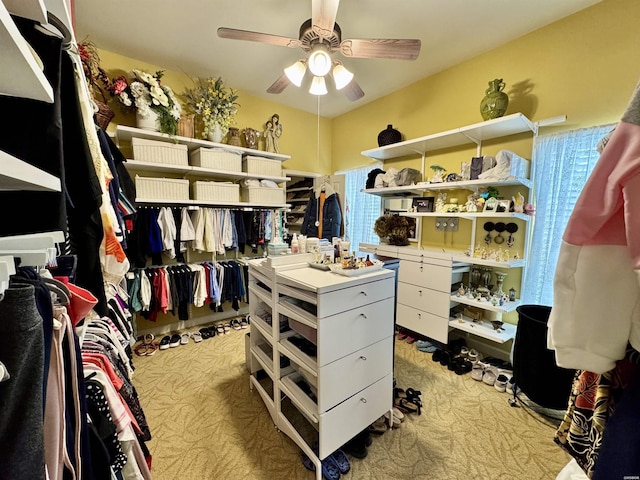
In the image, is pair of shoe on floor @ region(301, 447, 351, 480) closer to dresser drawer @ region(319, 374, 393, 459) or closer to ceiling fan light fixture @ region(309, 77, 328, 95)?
dresser drawer @ region(319, 374, 393, 459)

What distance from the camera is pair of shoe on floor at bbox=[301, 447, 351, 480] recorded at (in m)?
1.39

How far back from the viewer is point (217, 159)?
9.85ft

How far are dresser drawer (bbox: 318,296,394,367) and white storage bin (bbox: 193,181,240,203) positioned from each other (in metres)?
2.33

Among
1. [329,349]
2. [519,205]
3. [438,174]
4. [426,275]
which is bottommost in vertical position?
[329,349]

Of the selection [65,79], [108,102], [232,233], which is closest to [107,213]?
[65,79]

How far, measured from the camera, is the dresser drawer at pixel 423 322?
2537 millimetres

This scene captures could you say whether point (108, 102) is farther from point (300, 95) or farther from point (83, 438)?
point (83, 438)

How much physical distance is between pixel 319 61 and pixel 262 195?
1822 millimetres

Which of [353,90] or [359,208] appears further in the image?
[359,208]

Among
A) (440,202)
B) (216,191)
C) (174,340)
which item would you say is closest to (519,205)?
(440,202)

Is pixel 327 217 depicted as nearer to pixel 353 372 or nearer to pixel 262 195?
pixel 262 195

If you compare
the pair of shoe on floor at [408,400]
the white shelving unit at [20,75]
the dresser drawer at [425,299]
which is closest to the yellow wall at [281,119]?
the dresser drawer at [425,299]

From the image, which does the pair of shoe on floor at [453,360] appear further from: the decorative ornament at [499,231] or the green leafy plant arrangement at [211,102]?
the green leafy plant arrangement at [211,102]

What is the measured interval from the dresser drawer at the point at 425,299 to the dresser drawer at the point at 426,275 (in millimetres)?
50
